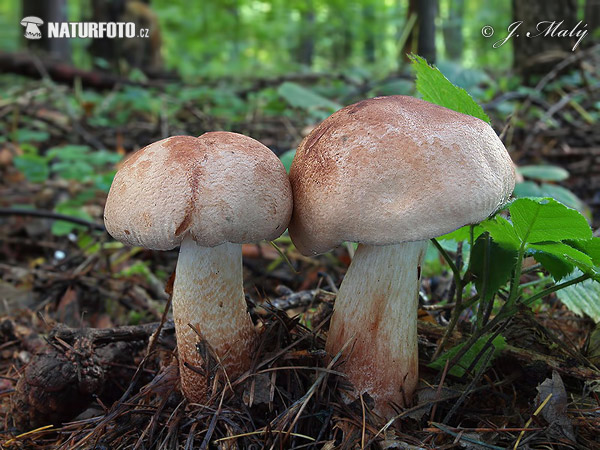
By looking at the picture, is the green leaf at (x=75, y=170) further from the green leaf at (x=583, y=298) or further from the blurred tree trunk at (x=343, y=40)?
the blurred tree trunk at (x=343, y=40)

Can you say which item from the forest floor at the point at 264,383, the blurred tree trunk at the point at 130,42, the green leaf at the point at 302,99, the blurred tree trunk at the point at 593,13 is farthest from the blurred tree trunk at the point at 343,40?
the forest floor at the point at 264,383

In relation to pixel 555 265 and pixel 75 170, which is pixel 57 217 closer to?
pixel 75 170

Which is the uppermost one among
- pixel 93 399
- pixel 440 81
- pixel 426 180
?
pixel 440 81

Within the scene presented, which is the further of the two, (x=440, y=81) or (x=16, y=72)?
(x=16, y=72)

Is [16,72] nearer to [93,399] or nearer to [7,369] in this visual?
[7,369]

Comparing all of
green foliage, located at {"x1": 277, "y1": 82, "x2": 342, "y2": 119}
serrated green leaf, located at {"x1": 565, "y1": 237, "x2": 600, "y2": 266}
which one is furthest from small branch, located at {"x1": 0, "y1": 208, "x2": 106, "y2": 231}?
serrated green leaf, located at {"x1": 565, "y1": 237, "x2": 600, "y2": 266}

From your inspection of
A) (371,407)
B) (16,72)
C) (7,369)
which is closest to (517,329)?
(371,407)

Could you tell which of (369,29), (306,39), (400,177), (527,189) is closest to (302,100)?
(527,189)

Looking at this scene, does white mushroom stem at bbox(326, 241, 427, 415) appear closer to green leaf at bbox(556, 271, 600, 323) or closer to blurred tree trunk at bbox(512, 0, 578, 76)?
green leaf at bbox(556, 271, 600, 323)
